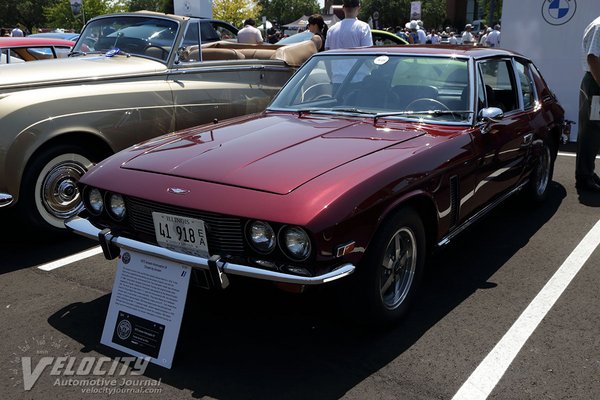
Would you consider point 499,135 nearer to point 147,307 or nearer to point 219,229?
point 219,229

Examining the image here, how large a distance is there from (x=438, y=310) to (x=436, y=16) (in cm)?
6553

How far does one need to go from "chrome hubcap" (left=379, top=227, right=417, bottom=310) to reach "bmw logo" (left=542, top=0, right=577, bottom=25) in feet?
23.5

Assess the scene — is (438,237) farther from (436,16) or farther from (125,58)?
(436,16)

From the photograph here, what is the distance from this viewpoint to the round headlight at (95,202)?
3.38 metres

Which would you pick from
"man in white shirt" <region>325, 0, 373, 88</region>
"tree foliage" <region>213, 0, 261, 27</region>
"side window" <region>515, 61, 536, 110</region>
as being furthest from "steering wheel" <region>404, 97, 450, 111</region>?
"tree foliage" <region>213, 0, 261, 27</region>

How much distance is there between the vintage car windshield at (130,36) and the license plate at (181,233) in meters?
3.13

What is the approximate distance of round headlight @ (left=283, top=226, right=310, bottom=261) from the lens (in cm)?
270

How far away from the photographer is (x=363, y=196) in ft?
→ 9.30

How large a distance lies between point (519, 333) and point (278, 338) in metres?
1.35

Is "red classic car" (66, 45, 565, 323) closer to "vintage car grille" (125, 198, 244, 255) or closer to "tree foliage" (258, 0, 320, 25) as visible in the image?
"vintage car grille" (125, 198, 244, 255)

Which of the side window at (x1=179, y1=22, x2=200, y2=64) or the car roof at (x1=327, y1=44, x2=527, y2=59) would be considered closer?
the car roof at (x1=327, y1=44, x2=527, y2=59)

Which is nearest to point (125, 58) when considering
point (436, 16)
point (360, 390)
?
point (360, 390)

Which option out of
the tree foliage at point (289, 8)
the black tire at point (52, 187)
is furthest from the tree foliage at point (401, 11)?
the black tire at point (52, 187)

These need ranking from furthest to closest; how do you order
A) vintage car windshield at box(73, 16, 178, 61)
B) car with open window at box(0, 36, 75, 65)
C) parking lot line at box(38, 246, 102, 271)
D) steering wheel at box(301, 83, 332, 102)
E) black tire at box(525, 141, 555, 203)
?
car with open window at box(0, 36, 75, 65)
vintage car windshield at box(73, 16, 178, 61)
black tire at box(525, 141, 555, 203)
steering wheel at box(301, 83, 332, 102)
parking lot line at box(38, 246, 102, 271)
